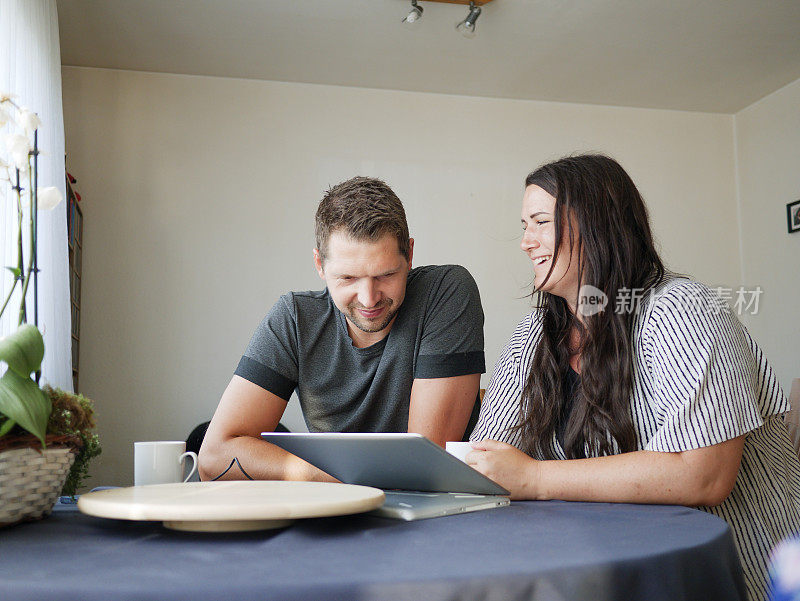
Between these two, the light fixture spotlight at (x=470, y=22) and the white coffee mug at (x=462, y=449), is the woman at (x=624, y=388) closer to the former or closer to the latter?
the white coffee mug at (x=462, y=449)

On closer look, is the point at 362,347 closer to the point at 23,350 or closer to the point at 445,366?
the point at 445,366

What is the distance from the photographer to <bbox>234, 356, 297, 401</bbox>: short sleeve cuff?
5.88 feet

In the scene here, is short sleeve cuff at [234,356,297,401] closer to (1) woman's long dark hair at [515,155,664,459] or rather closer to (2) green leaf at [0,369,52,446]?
(1) woman's long dark hair at [515,155,664,459]

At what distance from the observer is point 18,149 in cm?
96

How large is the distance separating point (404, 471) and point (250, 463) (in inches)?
23.5

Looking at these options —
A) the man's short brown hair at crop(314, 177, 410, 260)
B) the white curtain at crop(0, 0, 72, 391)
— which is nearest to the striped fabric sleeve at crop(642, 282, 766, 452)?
the man's short brown hair at crop(314, 177, 410, 260)

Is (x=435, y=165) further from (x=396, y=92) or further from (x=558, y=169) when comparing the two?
(x=558, y=169)

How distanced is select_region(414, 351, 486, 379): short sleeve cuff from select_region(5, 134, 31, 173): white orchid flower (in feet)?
3.38

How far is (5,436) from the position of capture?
0.84 meters

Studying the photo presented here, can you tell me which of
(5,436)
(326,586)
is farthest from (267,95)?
(326,586)

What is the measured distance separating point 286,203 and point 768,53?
2974mm

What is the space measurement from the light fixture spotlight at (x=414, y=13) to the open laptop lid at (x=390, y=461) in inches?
118

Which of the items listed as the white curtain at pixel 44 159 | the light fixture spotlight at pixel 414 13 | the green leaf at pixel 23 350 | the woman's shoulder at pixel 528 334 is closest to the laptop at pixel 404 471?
the green leaf at pixel 23 350

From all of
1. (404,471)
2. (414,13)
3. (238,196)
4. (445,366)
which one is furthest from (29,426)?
(238,196)
